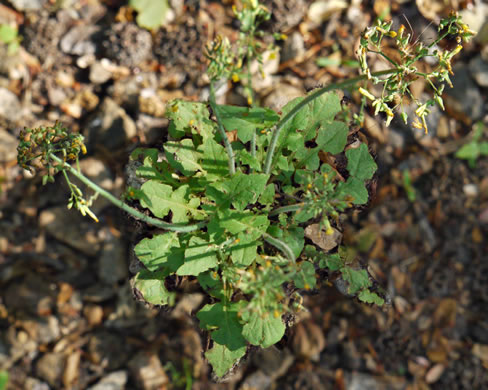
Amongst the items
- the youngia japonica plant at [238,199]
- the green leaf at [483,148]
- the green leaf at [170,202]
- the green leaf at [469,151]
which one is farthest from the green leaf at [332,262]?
the green leaf at [483,148]

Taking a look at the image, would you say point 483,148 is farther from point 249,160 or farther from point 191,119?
point 191,119

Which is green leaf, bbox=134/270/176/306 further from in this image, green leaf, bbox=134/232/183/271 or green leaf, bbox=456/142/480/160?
green leaf, bbox=456/142/480/160

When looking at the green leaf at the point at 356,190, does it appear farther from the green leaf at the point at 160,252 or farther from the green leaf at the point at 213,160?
the green leaf at the point at 160,252

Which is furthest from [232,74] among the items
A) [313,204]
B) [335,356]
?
[335,356]

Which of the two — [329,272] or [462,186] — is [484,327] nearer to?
[462,186]

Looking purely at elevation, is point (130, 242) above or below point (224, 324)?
below

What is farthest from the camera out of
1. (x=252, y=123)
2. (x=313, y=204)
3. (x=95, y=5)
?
(x=95, y=5)

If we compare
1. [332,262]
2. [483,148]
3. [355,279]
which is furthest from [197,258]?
[483,148]
